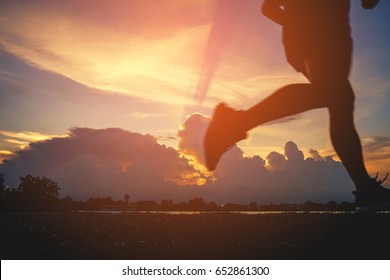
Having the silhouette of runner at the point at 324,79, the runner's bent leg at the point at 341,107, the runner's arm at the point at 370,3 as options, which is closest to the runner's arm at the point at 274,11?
the silhouette of runner at the point at 324,79

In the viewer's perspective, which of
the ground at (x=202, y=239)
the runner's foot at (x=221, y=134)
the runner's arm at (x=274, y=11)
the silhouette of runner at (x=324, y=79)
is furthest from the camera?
the runner's foot at (x=221, y=134)

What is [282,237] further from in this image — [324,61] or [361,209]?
[324,61]

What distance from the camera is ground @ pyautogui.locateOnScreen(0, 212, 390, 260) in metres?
3.07

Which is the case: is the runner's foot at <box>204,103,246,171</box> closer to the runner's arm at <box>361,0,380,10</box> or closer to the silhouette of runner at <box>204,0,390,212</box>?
the silhouette of runner at <box>204,0,390,212</box>

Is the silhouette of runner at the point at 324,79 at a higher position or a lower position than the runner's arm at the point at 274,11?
lower

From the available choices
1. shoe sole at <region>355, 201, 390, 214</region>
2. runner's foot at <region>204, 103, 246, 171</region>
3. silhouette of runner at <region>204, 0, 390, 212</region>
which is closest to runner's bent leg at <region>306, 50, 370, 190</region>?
silhouette of runner at <region>204, 0, 390, 212</region>

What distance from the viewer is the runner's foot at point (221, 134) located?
509 cm

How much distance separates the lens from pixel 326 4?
4.50 meters

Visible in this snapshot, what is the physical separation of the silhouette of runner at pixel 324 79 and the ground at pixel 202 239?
0.60 meters

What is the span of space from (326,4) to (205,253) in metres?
2.99

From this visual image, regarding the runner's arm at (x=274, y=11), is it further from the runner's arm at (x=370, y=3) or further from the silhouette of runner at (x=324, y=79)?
the runner's arm at (x=370, y=3)

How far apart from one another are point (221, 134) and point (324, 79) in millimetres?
1347
